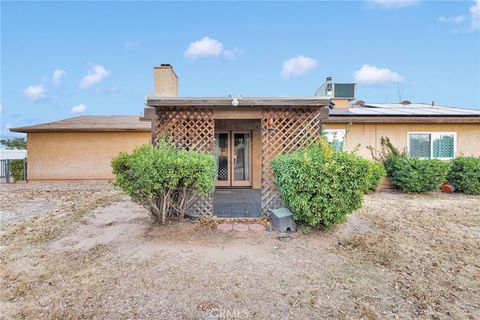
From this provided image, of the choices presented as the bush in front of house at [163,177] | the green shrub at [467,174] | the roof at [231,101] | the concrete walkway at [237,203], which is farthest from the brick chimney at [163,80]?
the green shrub at [467,174]

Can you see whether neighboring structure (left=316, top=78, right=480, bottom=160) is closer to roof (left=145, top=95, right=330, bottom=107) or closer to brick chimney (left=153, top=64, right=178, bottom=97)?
roof (left=145, top=95, right=330, bottom=107)

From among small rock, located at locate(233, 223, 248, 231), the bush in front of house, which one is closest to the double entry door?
small rock, located at locate(233, 223, 248, 231)

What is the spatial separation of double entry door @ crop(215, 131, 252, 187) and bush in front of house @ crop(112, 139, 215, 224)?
5.31 metres

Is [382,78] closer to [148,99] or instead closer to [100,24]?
[100,24]

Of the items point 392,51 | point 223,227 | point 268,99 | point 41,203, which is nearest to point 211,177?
point 223,227

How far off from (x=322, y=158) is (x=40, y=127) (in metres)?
14.6

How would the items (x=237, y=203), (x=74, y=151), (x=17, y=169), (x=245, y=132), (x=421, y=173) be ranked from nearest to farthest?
(x=237, y=203) → (x=421, y=173) → (x=245, y=132) → (x=74, y=151) → (x=17, y=169)

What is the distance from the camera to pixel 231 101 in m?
5.84

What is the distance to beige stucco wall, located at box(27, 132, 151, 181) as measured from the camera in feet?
44.4

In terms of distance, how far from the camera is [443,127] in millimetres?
11086

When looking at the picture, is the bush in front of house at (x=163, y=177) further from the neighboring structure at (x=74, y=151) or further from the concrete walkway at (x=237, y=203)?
the neighboring structure at (x=74, y=151)

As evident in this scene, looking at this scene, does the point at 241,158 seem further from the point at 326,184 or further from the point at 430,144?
the point at 430,144

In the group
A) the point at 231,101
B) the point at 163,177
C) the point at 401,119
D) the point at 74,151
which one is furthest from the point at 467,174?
the point at 74,151

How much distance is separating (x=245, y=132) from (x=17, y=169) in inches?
502
